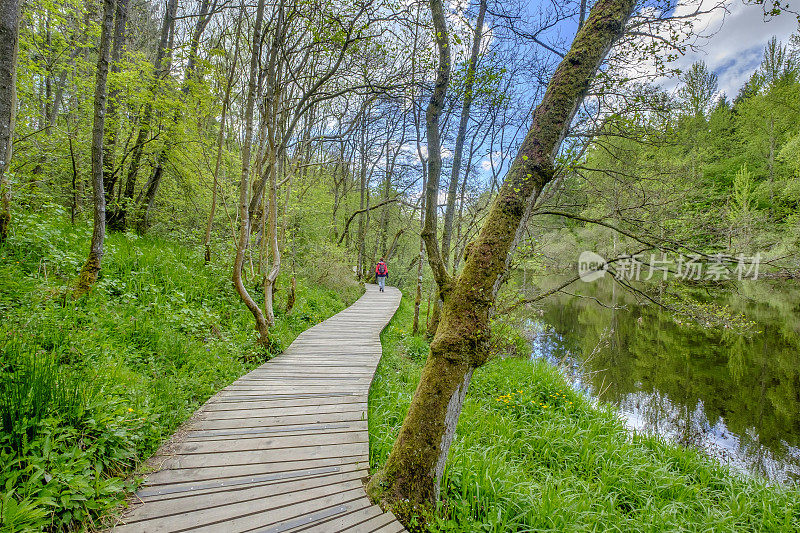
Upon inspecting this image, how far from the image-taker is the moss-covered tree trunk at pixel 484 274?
204 cm

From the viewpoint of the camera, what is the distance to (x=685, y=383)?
7652mm

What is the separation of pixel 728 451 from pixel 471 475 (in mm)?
5729

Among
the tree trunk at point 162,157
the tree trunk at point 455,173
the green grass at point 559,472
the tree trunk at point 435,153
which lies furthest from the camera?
the tree trunk at point 162,157

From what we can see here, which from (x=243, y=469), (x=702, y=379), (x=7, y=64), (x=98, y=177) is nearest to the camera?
(x=7, y=64)

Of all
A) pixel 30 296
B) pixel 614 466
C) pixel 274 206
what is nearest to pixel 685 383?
pixel 614 466

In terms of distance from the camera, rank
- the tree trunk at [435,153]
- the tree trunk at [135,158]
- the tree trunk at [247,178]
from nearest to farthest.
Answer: the tree trunk at [435,153]
the tree trunk at [247,178]
the tree trunk at [135,158]

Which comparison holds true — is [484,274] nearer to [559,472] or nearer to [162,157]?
[559,472]

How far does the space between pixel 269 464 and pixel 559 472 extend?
10.6ft

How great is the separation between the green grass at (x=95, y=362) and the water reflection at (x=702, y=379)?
4913 millimetres

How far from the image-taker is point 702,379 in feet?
25.7

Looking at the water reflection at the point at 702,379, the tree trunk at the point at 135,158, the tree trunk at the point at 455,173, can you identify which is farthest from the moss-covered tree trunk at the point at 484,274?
the tree trunk at the point at 135,158

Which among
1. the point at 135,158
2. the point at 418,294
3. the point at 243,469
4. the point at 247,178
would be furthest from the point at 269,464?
the point at 135,158

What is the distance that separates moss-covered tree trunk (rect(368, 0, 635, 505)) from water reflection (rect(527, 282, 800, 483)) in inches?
91.3

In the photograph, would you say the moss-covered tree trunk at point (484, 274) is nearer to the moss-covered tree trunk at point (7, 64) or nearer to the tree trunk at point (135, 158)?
the moss-covered tree trunk at point (7, 64)
